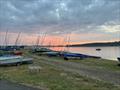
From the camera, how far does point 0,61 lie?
27906mm

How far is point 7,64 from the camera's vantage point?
1104 inches

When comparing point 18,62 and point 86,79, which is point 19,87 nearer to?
point 86,79

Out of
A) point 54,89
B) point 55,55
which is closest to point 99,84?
point 54,89

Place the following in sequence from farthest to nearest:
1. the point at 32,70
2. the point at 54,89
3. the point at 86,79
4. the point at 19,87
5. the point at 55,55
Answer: the point at 55,55 < the point at 32,70 < the point at 86,79 < the point at 19,87 < the point at 54,89

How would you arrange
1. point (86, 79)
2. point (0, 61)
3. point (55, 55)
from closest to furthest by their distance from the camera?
point (86, 79) → point (0, 61) → point (55, 55)

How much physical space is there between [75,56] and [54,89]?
1069 inches

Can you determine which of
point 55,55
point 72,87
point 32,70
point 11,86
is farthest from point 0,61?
point 55,55

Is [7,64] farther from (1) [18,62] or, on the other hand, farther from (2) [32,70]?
(2) [32,70]

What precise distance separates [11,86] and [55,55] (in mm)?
32091

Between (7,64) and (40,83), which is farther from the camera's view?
(7,64)

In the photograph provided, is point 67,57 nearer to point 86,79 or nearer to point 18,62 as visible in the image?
point 18,62

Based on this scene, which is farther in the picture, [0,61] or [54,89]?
[0,61]

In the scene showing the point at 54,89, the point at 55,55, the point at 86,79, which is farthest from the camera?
the point at 55,55

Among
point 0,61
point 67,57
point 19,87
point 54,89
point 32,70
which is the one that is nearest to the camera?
point 54,89
